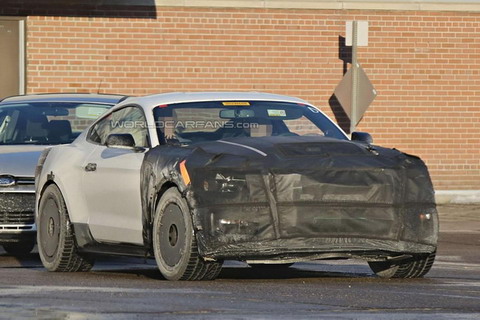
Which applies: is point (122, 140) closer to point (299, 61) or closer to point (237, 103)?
point (237, 103)

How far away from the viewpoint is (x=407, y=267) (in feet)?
37.0

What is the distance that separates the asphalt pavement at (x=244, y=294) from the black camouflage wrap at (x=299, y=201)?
0.29 meters

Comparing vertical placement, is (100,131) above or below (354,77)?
above

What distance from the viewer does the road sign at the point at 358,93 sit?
25.5 m

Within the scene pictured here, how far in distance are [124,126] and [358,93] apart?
1374 centimetres

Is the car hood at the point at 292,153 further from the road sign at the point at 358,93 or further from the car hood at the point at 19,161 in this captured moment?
the road sign at the point at 358,93

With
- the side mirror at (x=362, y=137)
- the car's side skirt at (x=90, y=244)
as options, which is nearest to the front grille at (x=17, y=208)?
the car's side skirt at (x=90, y=244)

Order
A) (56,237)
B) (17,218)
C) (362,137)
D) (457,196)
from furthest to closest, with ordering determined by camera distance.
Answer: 1. (457,196)
2. (17,218)
3. (56,237)
4. (362,137)

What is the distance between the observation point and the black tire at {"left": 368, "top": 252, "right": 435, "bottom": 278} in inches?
438

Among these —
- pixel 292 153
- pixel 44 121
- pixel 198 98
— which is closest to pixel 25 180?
pixel 44 121

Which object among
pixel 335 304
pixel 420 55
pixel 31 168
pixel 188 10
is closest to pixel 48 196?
pixel 31 168

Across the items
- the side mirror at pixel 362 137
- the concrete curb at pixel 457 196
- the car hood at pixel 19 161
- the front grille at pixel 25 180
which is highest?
the side mirror at pixel 362 137

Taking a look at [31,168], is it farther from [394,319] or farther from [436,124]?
[436,124]

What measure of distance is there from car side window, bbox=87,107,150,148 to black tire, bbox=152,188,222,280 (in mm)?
893
